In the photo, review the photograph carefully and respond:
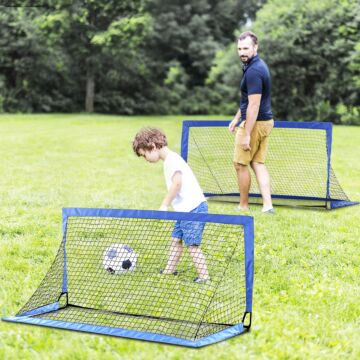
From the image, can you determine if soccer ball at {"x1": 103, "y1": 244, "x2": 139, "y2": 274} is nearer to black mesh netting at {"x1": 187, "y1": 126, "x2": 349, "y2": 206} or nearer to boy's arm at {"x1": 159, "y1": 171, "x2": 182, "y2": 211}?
boy's arm at {"x1": 159, "y1": 171, "x2": 182, "y2": 211}

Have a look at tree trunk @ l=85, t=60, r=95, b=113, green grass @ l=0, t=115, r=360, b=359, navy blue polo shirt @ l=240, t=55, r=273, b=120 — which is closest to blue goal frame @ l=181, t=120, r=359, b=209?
green grass @ l=0, t=115, r=360, b=359

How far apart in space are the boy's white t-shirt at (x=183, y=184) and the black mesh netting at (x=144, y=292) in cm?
22

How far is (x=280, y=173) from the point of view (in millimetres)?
9680

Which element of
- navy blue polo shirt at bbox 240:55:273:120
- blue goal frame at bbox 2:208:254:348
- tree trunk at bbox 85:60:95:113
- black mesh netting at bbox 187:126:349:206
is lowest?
tree trunk at bbox 85:60:95:113

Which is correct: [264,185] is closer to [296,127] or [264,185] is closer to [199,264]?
[296,127]

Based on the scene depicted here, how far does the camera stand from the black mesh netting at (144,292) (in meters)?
3.95

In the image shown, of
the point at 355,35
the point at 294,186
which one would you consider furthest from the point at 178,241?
the point at 355,35

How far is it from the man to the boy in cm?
233

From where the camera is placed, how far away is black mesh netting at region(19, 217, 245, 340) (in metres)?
3.95

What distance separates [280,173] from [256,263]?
4746 millimetres

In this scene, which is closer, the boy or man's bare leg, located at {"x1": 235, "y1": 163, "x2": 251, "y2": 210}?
the boy

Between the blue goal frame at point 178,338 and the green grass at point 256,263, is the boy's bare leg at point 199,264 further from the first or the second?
the blue goal frame at point 178,338

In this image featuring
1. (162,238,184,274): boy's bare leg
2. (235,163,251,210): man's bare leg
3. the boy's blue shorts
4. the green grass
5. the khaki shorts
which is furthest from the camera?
(235,163,251,210): man's bare leg

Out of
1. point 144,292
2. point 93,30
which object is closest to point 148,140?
point 144,292
